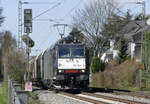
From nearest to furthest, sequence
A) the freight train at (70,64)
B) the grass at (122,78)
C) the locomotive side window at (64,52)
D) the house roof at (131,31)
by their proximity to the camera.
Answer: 1. the freight train at (70,64)
2. the locomotive side window at (64,52)
3. the grass at (122,78)
4. the house roof at (131,31)

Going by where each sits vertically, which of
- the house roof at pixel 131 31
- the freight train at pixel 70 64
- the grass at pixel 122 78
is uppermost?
the house roof at pixel 131 31

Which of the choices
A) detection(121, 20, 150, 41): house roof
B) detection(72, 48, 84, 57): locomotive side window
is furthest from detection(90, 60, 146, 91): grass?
detection(121, 20, 150, 41): house roof

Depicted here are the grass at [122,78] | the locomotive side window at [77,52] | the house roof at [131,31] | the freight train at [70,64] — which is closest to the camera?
the freight train at [70,64]

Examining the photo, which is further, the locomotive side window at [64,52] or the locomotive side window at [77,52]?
the locomotive side window at [77,52]

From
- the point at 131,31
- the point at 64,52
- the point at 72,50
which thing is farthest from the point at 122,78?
the point at 131,31

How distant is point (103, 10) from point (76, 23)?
3.92m

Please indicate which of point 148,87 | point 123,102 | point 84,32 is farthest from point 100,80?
point 123,102

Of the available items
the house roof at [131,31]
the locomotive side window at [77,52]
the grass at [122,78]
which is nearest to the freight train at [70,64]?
the locomotive side window at [77,52]

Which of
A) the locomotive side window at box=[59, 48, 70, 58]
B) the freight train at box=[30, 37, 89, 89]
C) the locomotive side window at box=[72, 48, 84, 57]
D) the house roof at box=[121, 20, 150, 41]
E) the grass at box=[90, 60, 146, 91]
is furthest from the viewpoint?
the house roof at box=[121, 20, 150, 41]

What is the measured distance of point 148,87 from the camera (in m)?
27.9

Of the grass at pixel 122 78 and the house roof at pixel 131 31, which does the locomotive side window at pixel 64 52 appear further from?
the house roof at pixel 131 31

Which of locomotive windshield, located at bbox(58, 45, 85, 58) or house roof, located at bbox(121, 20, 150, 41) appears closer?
locomotive windshield, located at bbox(58, 45, 85, 58)

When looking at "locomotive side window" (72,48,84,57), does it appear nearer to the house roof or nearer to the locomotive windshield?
the locomotive windshield

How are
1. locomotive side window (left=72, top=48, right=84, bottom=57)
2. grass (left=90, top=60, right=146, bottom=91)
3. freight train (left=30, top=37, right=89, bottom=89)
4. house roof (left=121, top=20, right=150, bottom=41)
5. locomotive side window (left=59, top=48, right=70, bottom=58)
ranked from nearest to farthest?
freight train (left=30, top=37, right=89, bottom=89) < locomotive side window (left=59, top=48, right=70, bottom=58) < locomotive side window (left=72, top=48, right=84, bottom=57) < grass (left=90, top=60, right=146, bottom=91) < house roof (left=121, top=20, right=150, bottom=41)
